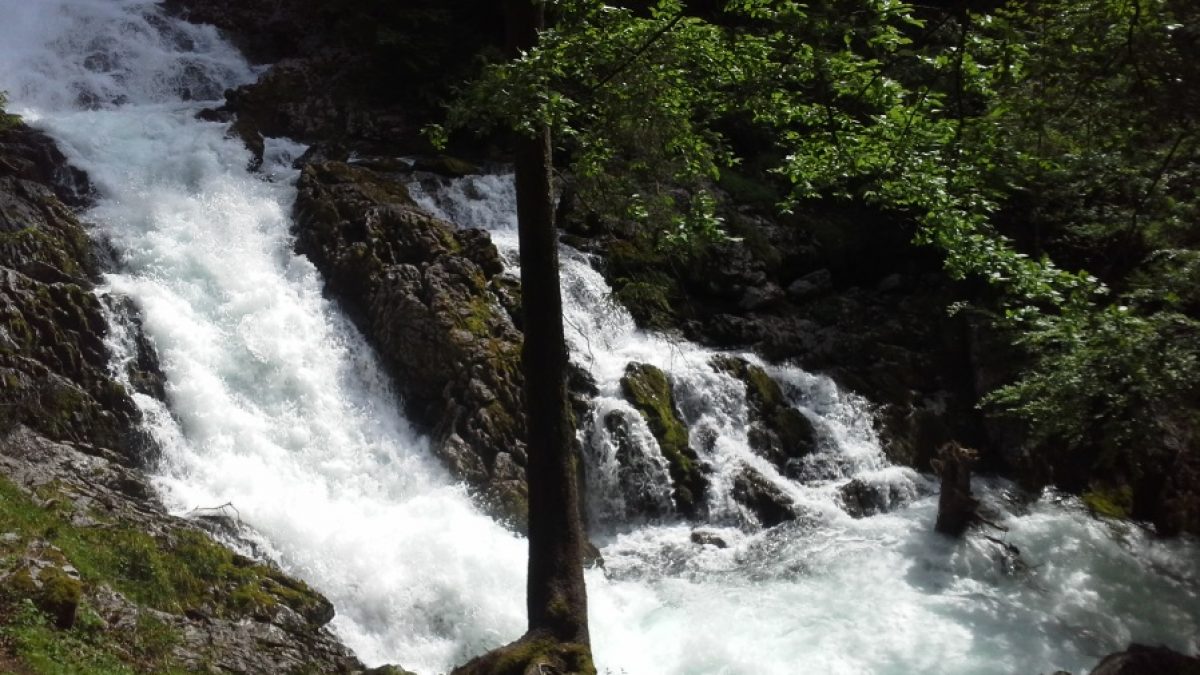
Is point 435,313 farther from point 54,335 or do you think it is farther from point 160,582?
point 160,582

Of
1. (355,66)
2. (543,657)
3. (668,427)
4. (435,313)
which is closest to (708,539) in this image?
(668,427)

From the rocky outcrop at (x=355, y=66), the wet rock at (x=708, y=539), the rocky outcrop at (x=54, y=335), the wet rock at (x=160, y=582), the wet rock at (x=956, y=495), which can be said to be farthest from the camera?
the rocky outcrop at (x=355, y=66)

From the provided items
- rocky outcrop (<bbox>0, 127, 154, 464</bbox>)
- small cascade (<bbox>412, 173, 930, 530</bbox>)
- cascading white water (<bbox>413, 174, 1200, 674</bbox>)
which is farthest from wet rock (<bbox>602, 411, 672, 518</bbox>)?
rocky outcrop (<bbox>0, 127, 154, 464</bbox>)

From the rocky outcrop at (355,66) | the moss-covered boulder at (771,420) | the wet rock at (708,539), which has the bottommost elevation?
the wet rock at (708,539)

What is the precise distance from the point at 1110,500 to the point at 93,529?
12.6m

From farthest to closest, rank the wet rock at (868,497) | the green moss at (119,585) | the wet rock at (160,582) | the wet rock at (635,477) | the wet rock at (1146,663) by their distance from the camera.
A: the wet rock at (868,497) → the wet rock at (635,477) → the wet rock at (1146,663) → the wet rock at (160,582) → the green moss at (119,585)

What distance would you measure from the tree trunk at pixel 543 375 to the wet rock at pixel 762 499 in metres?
6.03

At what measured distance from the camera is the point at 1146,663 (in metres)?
9.29

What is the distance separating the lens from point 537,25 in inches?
282

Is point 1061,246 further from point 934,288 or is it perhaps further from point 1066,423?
point 1066,423

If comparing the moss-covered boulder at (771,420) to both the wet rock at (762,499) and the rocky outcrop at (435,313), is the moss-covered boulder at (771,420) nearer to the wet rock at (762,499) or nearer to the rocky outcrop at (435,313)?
the wet rock at (762,499)

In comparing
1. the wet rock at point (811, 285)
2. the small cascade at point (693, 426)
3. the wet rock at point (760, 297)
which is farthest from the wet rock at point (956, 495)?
the wet rock at point (811, 285)

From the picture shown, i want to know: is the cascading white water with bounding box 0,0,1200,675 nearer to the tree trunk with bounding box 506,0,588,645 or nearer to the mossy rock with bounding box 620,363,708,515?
the mossy rock with bounding box 620,363,708,515

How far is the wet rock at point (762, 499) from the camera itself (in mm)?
12852
